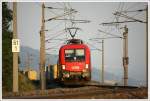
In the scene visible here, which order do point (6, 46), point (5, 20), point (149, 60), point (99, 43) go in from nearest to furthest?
point (149, 60) → point (6, 46) → point (5, 20) → point (99, 43)

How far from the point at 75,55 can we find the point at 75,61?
315 mm

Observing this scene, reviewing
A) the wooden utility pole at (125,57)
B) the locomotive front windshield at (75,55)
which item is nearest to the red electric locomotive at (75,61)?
the locomotive front windshield at (75,55)

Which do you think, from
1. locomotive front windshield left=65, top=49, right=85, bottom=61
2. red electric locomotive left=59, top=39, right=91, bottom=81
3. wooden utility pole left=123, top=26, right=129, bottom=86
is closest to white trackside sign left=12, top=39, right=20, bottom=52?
red electric locomotive left=59, top=39, right=91, bottom=81

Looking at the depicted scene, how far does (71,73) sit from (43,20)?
3199mm

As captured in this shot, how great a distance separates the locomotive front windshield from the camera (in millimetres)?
20500

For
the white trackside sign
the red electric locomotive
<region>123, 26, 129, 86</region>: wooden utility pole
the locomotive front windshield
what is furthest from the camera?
<region>123, 26, 129, 86</region>: wooden utility pole

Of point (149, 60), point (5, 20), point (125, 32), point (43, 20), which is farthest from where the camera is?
point (125, 32)

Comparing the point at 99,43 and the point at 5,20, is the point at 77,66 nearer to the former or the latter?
the point at 5,20

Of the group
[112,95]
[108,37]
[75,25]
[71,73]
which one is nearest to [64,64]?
[71,73]

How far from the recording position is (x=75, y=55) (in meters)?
20.6

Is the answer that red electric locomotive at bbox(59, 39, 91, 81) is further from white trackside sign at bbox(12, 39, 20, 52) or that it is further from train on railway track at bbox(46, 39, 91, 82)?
white trackside sign at bbox(12, 39, 20, 52)

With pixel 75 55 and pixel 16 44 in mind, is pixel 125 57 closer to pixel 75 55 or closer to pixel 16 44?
pixel 75 55

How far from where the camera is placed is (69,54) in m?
20.6

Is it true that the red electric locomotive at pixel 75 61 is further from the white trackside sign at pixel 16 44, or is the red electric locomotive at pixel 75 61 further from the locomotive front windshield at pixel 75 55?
the white trackside sign at pixel 16 44
